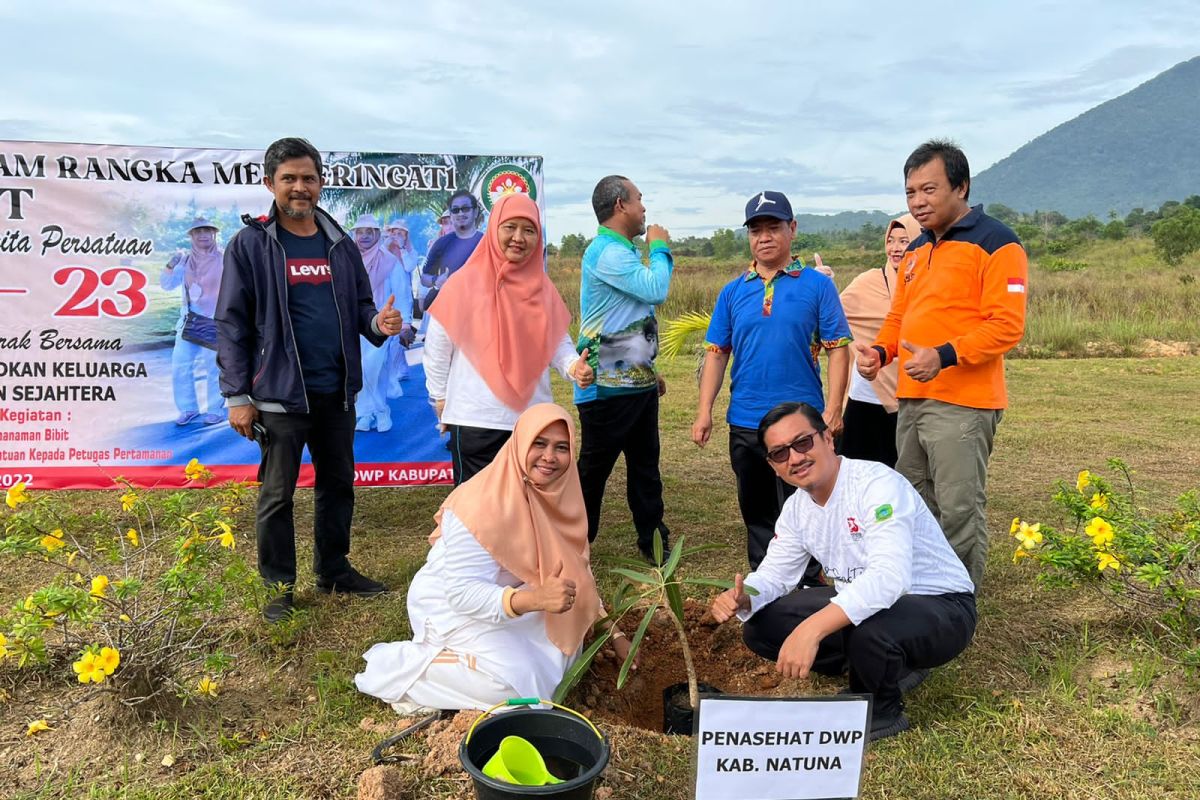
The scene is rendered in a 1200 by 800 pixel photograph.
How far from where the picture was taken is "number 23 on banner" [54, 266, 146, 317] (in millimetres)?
4723

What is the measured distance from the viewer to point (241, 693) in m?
2.70

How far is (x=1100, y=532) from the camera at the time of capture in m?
2.54

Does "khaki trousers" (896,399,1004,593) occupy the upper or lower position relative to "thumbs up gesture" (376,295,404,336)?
lower

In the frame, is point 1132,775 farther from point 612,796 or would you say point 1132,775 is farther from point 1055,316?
point 1055,316

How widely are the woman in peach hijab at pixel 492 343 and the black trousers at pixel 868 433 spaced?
142 centimetres

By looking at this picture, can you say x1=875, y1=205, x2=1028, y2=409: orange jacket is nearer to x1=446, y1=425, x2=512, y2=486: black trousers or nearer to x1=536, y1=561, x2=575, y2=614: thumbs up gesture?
x1=536, y1=561, x2=575, y2=614: thumbs up gesture

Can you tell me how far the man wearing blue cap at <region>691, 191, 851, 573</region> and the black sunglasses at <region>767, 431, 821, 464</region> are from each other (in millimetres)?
807

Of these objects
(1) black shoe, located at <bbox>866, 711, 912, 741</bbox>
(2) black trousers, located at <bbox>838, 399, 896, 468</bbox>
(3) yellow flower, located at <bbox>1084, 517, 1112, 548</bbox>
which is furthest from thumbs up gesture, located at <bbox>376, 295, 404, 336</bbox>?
(3) yellow flower, located at <bbox>1084, 517, 1112, 548</bbox>

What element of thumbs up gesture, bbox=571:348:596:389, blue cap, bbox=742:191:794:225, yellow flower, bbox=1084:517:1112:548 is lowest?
yellow flower, bbox=1084:517:1112:548

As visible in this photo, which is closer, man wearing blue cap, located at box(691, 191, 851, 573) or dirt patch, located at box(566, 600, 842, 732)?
dirt patch, located at box(566, 600, 842, 732)

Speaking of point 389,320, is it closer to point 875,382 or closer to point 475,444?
point 475,444

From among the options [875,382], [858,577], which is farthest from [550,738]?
[875,382]

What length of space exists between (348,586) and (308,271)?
1.37 meters

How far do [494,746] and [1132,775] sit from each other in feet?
5.62
